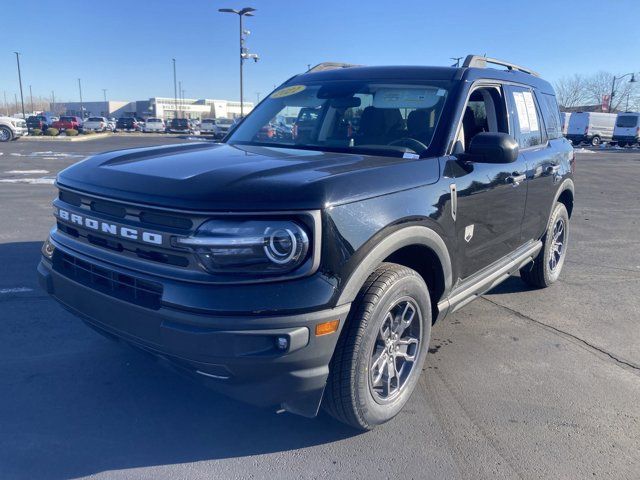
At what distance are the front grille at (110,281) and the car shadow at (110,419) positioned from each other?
1.52 feet

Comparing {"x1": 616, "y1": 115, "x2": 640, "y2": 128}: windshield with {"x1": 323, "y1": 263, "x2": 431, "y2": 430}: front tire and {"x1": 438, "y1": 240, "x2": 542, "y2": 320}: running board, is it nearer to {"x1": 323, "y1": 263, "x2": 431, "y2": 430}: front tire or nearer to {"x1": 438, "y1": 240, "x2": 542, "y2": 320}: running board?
{"x1": 438, "y1": 240, "x2": 542, "y2": 320}: running board

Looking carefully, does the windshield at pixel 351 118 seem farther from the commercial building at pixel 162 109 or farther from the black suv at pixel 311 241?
the commercial building at pixel 162 109

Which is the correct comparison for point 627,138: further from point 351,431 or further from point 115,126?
point 115,126

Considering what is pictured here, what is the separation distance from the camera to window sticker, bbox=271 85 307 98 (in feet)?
14.7

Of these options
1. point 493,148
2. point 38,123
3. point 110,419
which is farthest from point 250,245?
point 38,123

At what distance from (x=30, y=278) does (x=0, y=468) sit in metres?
3.01

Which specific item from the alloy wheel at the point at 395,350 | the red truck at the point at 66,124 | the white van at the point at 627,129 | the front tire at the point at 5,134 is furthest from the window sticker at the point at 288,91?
the red truck at the point at 66,124

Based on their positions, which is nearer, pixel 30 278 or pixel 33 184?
pixel 30 278

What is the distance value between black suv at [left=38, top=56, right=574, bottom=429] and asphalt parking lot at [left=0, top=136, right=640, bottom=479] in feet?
0.99

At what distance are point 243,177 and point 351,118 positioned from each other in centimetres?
161

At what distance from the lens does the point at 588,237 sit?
8273 millimetres

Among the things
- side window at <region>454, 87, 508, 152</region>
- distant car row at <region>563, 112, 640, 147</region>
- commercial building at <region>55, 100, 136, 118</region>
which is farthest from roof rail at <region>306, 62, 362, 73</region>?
commercial building at <region>55, 100, 136, 118</region>

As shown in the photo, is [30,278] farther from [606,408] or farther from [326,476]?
[606,408]

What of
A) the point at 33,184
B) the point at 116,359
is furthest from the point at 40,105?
the point at 116,359
